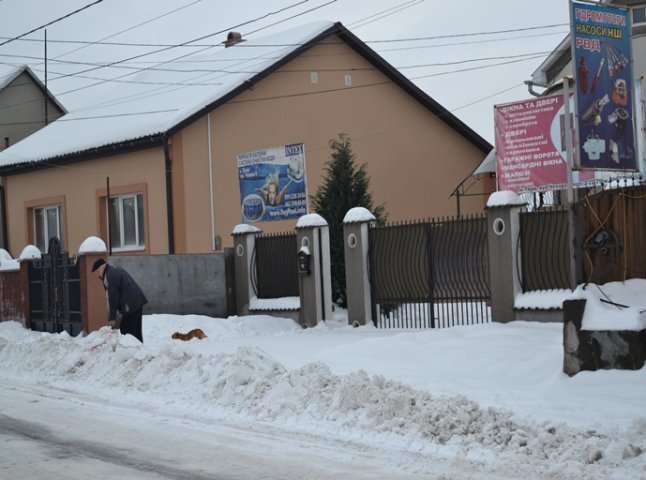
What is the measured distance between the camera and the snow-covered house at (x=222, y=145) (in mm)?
23219

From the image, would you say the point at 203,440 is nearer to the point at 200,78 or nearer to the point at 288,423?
the point at 288,423

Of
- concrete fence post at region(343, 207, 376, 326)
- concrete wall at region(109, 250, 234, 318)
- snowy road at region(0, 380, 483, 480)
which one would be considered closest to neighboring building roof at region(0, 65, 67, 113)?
concrete wall at region(109, 250, 234, 318)

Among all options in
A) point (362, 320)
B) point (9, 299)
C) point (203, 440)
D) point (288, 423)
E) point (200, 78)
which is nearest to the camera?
point (203, 440)

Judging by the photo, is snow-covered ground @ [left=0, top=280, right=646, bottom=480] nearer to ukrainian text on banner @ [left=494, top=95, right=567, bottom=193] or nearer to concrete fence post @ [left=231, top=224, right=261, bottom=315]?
concrete fence post @ [left=231, top=224, right=261, bottom=315]

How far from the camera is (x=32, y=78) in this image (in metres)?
41.9

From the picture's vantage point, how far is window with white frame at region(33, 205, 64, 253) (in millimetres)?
27344

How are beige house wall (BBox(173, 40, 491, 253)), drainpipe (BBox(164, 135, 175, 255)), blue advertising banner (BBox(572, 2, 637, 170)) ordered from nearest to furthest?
blue advertising banner (BBox(572, 2, 637, 170)) < drainpipe (BBox(164, 135, 175, 255)) < beige house wall (BBox(173, 40, 491, 253))

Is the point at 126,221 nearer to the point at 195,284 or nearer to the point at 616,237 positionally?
the point at 195,284

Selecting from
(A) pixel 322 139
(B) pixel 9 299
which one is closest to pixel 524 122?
(A) pixel 322 139

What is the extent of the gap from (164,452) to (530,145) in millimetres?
15147

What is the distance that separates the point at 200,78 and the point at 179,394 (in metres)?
18.3

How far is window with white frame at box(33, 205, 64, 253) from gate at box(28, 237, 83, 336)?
26.0 ft

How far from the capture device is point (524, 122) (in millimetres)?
21281

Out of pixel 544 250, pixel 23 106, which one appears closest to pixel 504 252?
pixel 544 250
